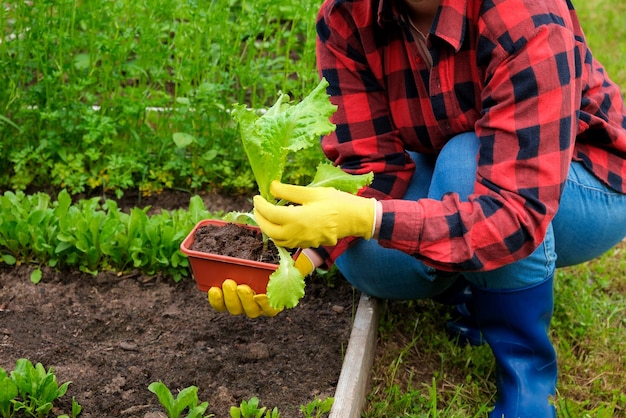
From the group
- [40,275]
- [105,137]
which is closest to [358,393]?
[40,275]

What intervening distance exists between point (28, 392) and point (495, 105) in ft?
4.34

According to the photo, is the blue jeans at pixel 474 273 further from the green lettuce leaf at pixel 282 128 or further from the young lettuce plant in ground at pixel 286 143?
the green lettuce leaf at pixel 282 128

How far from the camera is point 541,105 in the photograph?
176 centimetres

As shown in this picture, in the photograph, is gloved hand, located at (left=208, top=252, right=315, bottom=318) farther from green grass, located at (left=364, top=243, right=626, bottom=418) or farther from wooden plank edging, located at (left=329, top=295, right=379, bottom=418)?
green grass, located at (left=364, top=243, right=626, bottom=418)

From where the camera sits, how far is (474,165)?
2016 millimetres

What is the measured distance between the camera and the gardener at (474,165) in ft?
5.84

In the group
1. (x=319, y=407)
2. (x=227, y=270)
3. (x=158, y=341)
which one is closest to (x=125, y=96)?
(x=158, y=341)

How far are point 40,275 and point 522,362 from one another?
4.98 feet

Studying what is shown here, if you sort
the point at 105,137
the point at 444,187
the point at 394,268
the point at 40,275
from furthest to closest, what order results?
the point at 105,137 → the point at 40,275 → the point at 394,268 → the point at 444,187

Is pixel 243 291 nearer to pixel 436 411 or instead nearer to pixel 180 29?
pixel 436 411

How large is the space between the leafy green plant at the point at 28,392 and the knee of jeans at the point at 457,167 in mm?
1090

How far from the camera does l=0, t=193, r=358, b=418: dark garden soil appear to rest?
210 cm

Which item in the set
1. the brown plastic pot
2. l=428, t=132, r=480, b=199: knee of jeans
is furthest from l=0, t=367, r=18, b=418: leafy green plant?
l=428, t=132, r=480, b=199: knee of jeans

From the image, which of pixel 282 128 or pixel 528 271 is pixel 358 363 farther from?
pixel 282 128
